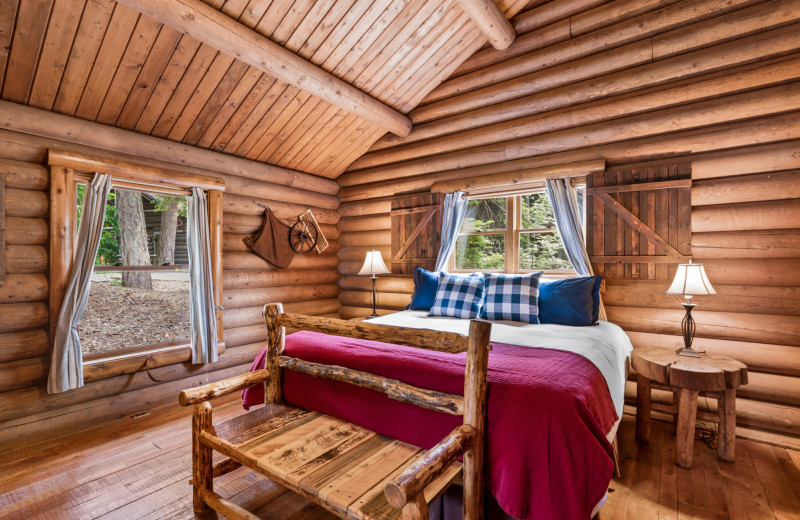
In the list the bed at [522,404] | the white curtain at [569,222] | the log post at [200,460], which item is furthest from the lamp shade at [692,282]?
the log post at [200,460]

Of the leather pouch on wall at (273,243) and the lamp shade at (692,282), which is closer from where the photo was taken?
the lamp shade at (692,282)

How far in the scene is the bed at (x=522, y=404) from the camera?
1462mm

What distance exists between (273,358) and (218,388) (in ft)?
1.34

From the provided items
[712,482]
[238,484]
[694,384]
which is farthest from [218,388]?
[712,482]

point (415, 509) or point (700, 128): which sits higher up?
point (700, 128)

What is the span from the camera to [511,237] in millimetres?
4211

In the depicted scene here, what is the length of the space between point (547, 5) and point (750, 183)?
2.44 meters

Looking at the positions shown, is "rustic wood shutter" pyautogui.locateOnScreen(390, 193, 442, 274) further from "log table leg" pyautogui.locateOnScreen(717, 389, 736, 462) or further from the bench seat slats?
"log table leg" pyautogui.locateOnScreen(717, 389, 736, 462)

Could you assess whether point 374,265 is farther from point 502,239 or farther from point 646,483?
point 646,483

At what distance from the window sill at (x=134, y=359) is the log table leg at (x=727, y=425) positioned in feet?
15.1

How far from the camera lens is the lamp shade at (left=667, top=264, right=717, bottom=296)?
2652 mm

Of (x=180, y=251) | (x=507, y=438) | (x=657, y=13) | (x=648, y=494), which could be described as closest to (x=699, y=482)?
(x=648, y=494)

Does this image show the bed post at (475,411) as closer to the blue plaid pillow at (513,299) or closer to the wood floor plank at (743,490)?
the wood floor plank at (743,490)

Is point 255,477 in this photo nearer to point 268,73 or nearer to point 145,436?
point 145,436
